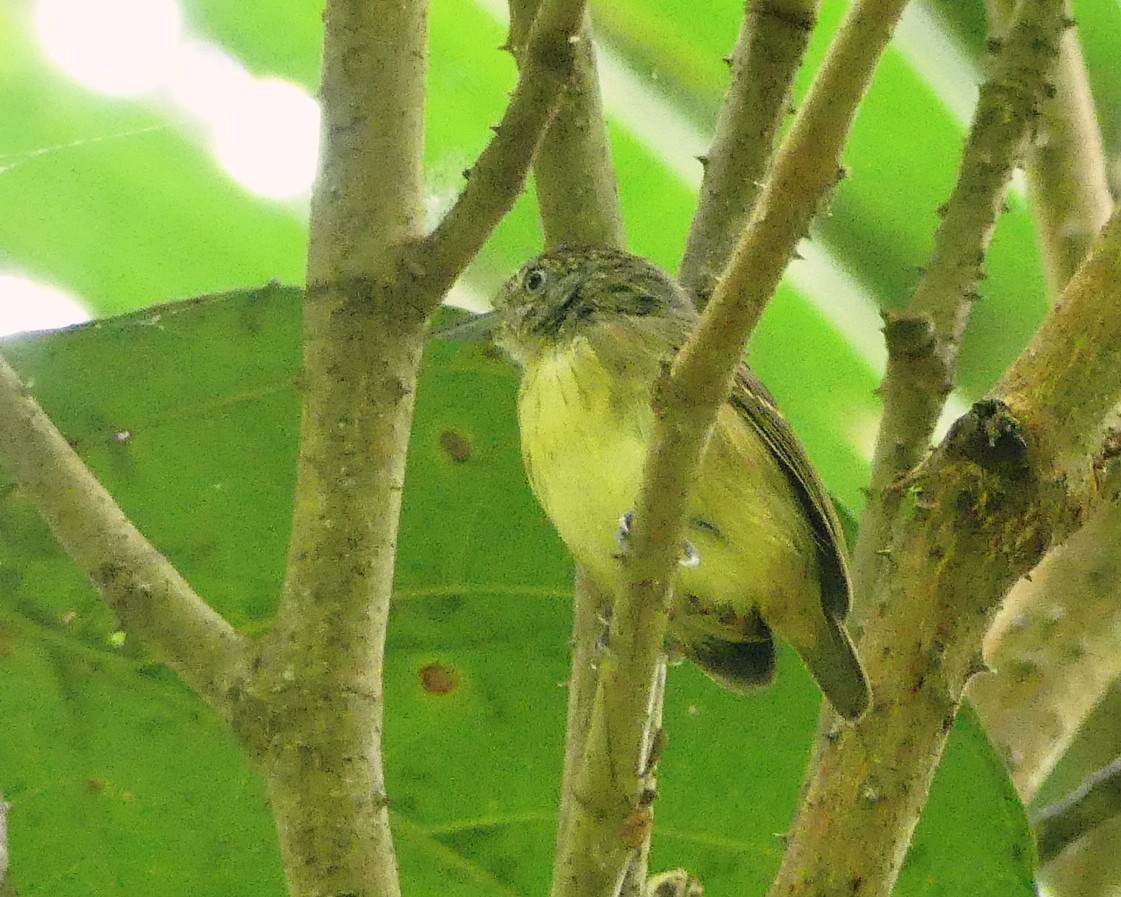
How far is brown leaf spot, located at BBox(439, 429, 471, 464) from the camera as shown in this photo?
167 centimetres

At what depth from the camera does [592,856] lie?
0.98 meters

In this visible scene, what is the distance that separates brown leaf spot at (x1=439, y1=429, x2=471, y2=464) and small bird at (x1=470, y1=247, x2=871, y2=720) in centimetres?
9

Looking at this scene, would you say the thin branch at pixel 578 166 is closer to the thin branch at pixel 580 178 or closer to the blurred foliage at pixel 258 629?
the thin branch at pixel 580 178

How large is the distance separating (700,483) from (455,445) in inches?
13.3

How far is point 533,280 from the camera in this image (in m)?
1.79

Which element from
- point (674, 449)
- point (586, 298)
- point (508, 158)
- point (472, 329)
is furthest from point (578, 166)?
point (674, 449)

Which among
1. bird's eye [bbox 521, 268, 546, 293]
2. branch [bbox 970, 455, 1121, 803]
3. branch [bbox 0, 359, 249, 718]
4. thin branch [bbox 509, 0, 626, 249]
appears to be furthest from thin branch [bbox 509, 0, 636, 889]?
branch [bbox 970, 455, 1121, 803]

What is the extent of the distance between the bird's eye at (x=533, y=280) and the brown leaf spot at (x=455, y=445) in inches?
8.9

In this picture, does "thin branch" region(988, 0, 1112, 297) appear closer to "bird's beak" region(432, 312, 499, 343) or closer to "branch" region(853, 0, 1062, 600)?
"branch" region(853, 0, 1062, 600)

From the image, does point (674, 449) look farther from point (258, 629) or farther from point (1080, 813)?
point (1080, 813)

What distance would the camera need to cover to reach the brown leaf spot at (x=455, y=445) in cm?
167

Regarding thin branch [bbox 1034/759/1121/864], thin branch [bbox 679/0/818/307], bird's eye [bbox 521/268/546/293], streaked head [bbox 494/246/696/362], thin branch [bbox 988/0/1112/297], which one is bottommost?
thin branch [bbox 1034/759/1121/864]

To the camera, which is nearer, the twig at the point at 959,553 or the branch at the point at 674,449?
the branch at the point at 674,449

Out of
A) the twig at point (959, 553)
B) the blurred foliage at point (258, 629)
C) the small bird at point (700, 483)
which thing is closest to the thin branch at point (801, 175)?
the twig at point (959, 553)
